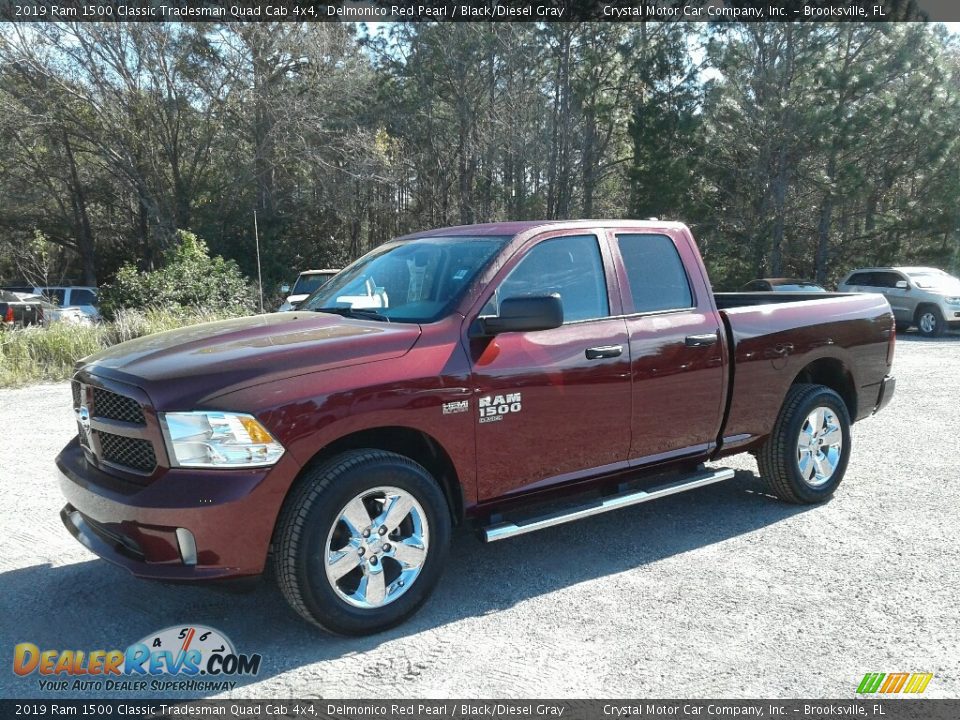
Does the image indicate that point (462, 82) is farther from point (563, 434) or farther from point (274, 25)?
point (563, 434)

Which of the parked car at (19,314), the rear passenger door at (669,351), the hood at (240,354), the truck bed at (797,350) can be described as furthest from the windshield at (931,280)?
the parked car at (19,314)

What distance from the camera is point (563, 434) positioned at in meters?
4.21

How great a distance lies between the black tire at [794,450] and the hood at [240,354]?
287 centimetres

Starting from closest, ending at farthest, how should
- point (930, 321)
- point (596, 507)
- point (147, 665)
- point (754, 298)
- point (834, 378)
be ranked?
point (147, 665)
point (596, 507)
point (834, 378)
point (754, 298)
point (930, 321)

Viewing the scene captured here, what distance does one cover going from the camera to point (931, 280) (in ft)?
63.3

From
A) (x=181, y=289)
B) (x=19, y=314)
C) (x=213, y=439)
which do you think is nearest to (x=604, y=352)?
(x=213, y=439)

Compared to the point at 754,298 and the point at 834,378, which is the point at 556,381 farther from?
the point at 754,298

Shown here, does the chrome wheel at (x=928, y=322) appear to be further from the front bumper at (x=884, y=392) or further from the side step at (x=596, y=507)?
the side step at (x=596, y=507)

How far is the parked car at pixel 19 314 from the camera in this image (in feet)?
42.8

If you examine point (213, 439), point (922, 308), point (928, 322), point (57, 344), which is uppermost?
point (213, 439)

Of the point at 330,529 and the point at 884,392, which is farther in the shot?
the point at 884,392

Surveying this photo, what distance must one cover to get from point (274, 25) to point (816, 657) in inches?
972

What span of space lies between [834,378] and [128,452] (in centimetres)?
496

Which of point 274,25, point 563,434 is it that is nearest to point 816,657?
point 563,434
